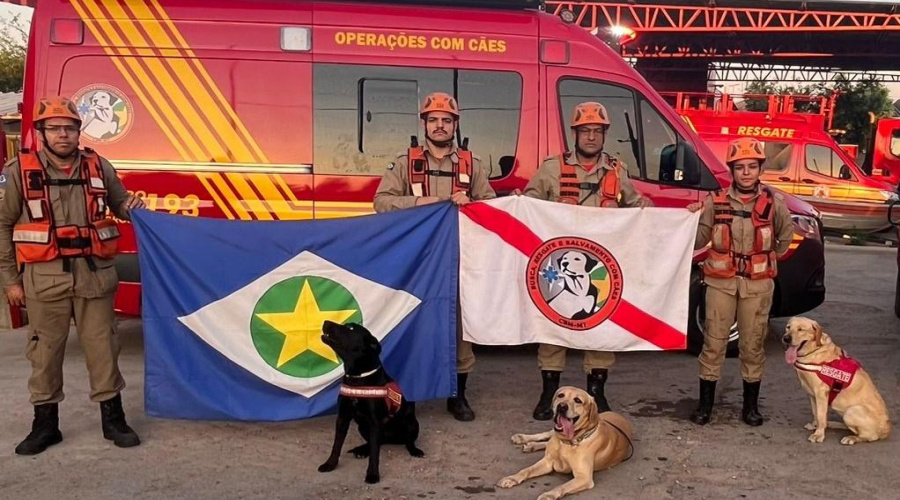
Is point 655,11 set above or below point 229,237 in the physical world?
above

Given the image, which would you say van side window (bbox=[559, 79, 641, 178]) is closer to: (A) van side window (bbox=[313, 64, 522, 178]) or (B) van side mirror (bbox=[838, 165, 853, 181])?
(A) van side window (bbox=[313, 64, 522, 178])

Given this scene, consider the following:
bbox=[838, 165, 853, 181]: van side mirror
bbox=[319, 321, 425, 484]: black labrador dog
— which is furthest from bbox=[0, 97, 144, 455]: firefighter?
bbox=[838, 165, 853, 181]: van side mirror

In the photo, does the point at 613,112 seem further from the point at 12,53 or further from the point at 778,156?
the point at 12,53

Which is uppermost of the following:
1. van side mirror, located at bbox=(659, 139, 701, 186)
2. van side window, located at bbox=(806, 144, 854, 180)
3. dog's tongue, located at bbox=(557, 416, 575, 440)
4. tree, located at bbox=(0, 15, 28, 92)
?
tree, located at bbox=(0, 15, 28, 92)

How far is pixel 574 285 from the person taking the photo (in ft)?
15.3

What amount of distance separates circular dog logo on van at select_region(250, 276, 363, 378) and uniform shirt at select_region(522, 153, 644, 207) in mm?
1515

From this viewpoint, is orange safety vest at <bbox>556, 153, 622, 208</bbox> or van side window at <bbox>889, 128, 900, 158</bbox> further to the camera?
van side window at <bbox>889, 128, 900, 158</bbox>

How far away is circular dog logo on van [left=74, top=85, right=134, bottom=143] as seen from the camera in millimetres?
5301

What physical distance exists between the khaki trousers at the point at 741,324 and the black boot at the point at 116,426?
3.45 metres

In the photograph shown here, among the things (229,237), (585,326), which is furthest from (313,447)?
(585,326)

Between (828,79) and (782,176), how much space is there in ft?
87.3

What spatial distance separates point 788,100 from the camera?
1493cm

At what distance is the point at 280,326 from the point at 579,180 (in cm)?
204

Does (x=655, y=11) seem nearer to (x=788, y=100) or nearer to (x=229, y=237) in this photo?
(x=788, y=100)
